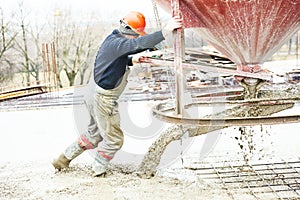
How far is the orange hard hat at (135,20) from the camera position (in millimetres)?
3965

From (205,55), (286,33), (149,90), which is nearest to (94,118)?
(205,55)

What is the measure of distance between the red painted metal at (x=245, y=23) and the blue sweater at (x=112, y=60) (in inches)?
22.0

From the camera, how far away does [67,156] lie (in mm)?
4539

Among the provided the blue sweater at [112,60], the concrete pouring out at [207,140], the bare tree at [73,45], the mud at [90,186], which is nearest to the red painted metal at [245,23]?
the concrete pouring out at [207,140]

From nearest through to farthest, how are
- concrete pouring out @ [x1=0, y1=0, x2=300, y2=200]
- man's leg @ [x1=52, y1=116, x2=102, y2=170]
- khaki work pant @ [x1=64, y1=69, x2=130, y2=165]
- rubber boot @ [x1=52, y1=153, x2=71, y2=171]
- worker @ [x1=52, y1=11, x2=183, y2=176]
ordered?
concrete pouring out @ [x1=0, y1=0, x2=300, y2=200], worker @ [x1=52, y1=11, x2=183, y2=176], khaki work pant @ [x1=64, y1=69, x2=130, y2=165], man's leg @ [x1=52, y1=116, x2=102, y2=170], rubber boot @ [x1=52, y1=153, x2=71, y2=171]

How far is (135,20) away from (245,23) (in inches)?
45.1

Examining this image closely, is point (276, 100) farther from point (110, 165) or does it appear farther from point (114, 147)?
point (110, 165)

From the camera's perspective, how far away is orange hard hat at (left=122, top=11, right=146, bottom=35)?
3.96 m

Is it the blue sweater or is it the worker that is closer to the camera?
the blue sweater

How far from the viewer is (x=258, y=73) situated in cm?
363

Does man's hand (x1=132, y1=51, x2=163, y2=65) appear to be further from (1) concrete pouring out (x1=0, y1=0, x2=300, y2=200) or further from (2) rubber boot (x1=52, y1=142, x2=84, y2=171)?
(2) rubber boot (x1=52, y1=142, x2=84, y2=171)

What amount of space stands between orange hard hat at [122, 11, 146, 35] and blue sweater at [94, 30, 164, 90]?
0.14 meters

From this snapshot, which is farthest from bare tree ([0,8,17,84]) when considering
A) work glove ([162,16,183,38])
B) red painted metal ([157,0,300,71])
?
work glove ([162,16,183,38])

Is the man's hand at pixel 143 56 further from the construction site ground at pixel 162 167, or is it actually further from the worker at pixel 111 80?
the construction site ground at pixel 162 167
